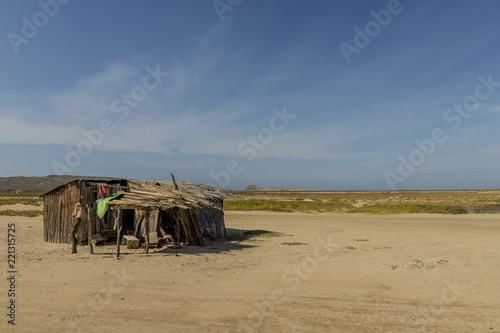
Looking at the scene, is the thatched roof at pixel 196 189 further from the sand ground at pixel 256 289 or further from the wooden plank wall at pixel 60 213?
the sand ground at pixel 256 289

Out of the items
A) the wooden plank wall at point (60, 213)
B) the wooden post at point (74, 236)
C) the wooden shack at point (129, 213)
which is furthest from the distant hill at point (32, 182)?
the wooden post at point (74, 236)

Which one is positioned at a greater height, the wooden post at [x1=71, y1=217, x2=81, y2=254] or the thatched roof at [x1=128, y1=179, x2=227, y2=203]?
the thatched roof at [x1=128, y1=179, x2=227, y2=203]

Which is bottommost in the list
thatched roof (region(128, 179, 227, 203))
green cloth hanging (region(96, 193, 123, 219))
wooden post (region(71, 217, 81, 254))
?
wooden post (region(71, 217, 81, 254))

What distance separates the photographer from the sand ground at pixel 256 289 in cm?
685

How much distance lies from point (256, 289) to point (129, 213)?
9516mm

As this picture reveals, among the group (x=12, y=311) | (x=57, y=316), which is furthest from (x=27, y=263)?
(x=57, y=316)

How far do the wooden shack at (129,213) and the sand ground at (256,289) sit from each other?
109 centimetres

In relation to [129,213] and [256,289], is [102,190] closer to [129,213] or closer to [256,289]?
[129,213]

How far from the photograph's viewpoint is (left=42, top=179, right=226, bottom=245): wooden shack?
1424 centimetres

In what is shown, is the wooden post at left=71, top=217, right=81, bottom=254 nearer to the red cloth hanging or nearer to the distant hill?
the red cloth hanging

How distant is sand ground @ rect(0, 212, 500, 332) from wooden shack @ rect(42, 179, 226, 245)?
1.09 meters

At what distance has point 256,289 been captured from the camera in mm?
9078

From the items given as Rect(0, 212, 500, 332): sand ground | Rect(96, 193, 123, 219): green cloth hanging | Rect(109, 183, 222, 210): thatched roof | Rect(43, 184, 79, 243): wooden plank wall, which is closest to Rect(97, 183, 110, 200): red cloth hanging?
Rect(43, 184, 79, 243): wooden plank wall

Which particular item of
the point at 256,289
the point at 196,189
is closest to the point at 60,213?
the point at 196,189
